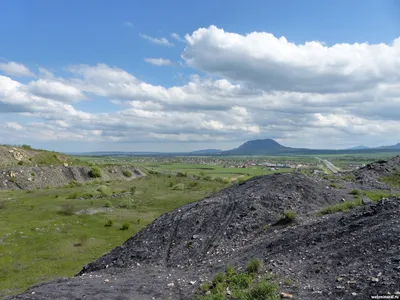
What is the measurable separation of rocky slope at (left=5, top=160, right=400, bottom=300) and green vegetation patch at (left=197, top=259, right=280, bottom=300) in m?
0.70

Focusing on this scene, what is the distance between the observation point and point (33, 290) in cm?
1593

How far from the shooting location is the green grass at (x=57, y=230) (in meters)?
26.5

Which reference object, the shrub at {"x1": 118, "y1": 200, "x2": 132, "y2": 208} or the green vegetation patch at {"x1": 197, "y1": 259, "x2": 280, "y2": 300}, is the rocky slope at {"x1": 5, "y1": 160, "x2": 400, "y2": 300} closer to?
the green vegetation patch at {"x1": 197, "y1": 259, "x2": 280, "y2": 300}

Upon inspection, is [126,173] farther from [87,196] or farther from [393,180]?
[393,180]

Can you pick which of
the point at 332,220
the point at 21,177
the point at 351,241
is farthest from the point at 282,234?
the point at 21,177

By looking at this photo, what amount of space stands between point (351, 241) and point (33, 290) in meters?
15.6

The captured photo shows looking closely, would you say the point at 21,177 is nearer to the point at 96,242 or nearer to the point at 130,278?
the point at 96,242

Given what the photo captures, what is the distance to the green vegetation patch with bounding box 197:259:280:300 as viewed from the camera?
42.4 ft

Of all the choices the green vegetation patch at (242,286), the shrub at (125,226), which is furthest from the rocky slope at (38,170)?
the green vegetation patch at (242,286)

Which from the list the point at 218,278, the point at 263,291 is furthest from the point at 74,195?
the point at 263,291

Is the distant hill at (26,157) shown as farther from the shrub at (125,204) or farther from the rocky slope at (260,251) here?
the rocky slope at (260,251)

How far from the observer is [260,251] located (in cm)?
1811

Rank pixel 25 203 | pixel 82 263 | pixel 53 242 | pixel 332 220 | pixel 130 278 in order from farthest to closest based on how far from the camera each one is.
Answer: pixel 25 203 < pixel 53 242 < pixel 82 263 < pixel 332 220 < pixel 130 278

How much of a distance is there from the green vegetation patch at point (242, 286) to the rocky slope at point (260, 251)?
2.30 ft
